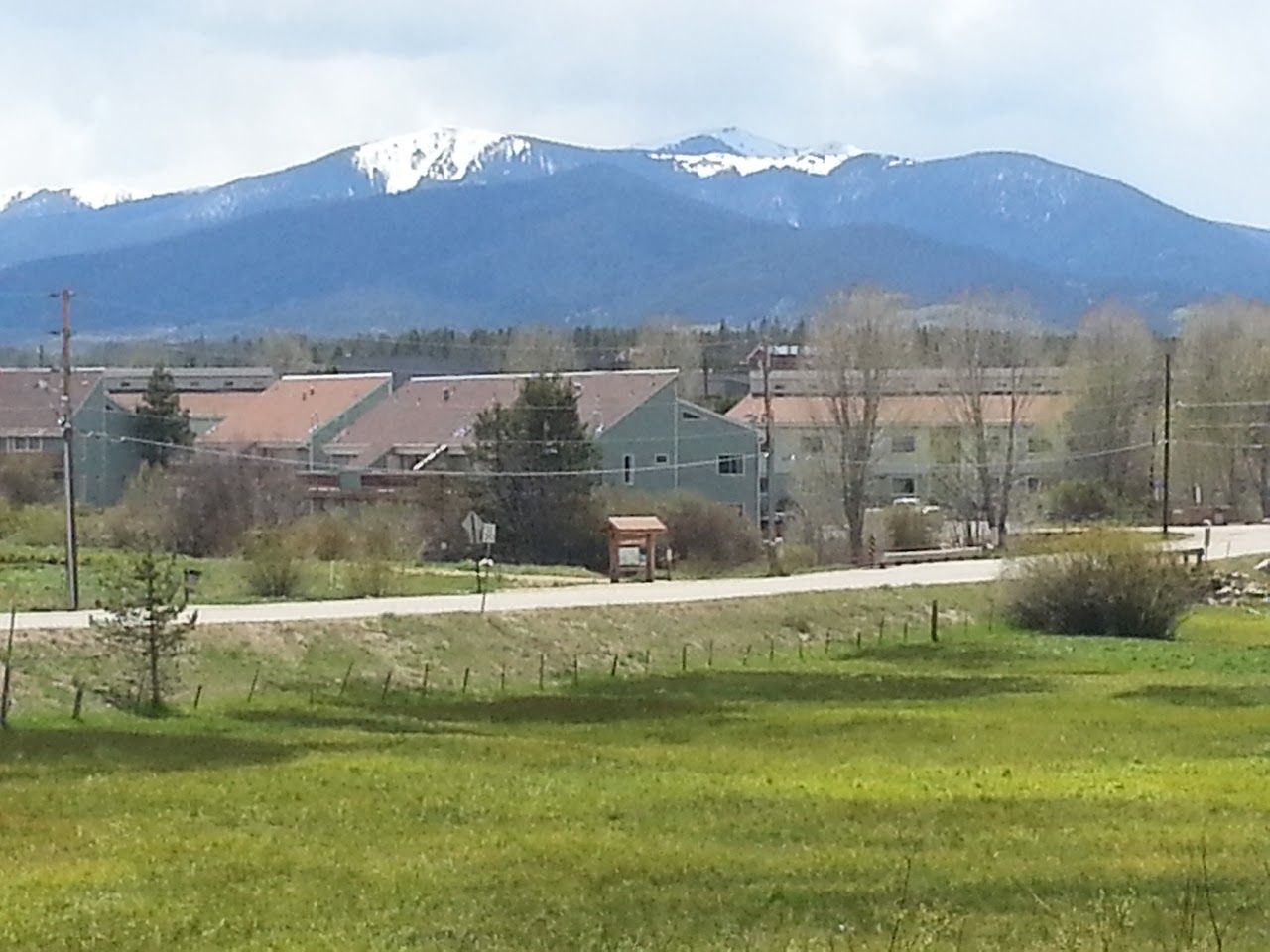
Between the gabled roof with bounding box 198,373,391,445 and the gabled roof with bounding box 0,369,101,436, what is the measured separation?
22.8 feet

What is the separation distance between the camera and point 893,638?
51688 millimetres

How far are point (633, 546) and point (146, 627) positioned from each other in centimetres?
3015

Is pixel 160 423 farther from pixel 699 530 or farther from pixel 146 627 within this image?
pixel 146 627

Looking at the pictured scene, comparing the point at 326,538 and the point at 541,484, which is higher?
the point at 541,484

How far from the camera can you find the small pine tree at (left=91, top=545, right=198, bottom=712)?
33.4 meters

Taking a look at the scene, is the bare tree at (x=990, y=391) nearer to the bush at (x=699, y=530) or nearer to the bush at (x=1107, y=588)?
the bush at (x=699, y=530)

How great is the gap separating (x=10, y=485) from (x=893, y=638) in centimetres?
4928

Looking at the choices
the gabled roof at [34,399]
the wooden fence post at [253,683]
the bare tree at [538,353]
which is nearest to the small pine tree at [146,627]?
the wooden fence post at [253,683]

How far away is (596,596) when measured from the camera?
52.8m

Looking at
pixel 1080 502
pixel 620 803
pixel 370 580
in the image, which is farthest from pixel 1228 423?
pixel 620 803

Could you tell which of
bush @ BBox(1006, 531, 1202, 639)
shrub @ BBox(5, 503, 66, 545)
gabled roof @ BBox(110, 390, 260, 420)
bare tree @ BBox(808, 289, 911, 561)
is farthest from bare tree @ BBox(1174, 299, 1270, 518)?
shrub @ BBox(5, 503, 66, 545)

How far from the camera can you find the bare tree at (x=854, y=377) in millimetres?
88375

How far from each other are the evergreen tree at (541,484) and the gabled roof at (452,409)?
462 inches

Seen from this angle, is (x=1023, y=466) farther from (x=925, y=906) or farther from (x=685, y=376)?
(x=925, y=906)
